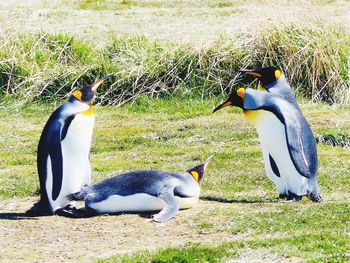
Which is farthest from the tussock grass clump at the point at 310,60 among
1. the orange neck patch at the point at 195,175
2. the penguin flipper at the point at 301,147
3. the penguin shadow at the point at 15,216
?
the penguin shadow at the point at 15,216

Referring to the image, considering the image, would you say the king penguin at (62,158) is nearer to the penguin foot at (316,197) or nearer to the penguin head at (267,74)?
the penguin head at (267,74)

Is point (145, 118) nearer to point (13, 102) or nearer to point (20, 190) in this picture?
point (13, 102)

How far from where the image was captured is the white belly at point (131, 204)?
902 cm

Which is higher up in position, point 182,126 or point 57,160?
point 57,160

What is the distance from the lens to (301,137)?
377 inches

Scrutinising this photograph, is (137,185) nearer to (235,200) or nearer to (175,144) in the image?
(235,200)

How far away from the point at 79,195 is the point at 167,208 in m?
0.94

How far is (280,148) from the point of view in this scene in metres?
9.55

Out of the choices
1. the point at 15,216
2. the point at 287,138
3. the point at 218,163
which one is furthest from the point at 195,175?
the point at 218,163

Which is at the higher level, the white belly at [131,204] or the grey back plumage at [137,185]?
the grey back plumage at [137,185]

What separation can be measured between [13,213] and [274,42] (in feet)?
24.3

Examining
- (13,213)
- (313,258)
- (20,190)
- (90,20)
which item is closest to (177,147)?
(20,190)

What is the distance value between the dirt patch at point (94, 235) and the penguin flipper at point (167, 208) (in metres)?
0.06

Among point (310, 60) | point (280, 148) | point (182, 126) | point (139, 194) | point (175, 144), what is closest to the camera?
point (139, 194)
